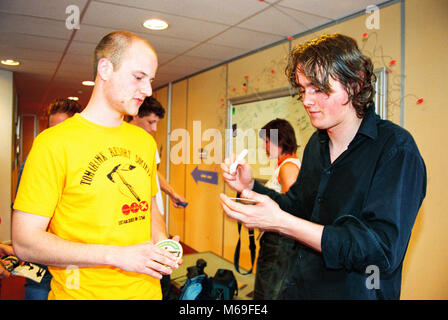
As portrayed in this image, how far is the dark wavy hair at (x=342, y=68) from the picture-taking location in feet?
3.48

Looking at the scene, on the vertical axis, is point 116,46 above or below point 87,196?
above

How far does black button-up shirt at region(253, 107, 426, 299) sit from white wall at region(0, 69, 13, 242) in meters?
4.86

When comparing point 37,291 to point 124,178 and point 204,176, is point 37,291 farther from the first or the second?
point 204,176

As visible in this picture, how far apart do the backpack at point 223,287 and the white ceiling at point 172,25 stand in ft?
7.21

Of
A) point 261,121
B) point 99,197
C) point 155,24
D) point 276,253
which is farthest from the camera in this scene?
point 261,121

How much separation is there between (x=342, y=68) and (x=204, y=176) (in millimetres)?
3554

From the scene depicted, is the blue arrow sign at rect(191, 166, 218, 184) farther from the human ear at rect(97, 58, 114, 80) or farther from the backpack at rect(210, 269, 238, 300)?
the human ear at rect(97, 58, 114, 80)

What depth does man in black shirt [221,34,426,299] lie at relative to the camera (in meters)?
A: 0.87

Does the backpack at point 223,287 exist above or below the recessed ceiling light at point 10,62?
below

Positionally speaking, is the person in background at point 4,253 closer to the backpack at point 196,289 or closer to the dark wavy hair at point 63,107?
the dark wavy hair at point 63,107

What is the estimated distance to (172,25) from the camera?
9.23ft

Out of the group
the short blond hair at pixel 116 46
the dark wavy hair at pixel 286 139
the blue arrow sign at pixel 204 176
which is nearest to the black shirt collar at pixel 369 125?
the short blond hair at pixel 116 46

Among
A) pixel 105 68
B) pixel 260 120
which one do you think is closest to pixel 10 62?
pixel 260 120

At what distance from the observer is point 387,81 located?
215cm
